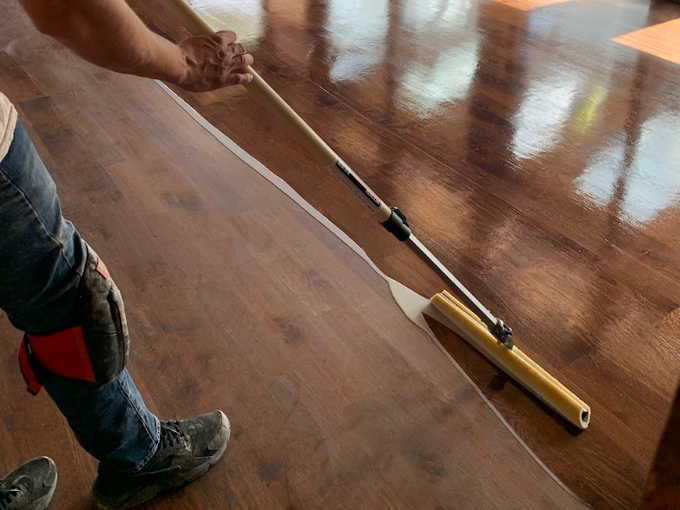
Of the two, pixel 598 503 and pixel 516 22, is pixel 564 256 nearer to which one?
pixel 598 503

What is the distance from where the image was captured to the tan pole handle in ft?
3.84

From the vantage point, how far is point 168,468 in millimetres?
1235

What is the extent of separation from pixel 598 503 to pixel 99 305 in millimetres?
1034

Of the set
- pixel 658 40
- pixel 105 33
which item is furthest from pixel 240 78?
pixel 658 40

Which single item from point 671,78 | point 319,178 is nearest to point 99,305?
point 319,178

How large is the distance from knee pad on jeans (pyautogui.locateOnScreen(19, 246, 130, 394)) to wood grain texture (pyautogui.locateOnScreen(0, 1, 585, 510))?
1.35 ft

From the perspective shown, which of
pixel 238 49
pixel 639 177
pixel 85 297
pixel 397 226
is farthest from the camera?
pixel 639 177

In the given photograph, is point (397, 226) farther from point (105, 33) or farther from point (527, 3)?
point (527, 3)

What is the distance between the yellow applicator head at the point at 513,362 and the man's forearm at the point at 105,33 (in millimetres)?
1003

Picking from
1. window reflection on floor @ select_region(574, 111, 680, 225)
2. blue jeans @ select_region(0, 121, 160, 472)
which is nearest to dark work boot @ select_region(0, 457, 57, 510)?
blue jeans @ select_region(0, 121, 160, 472)

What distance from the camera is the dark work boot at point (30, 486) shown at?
118 centimetres

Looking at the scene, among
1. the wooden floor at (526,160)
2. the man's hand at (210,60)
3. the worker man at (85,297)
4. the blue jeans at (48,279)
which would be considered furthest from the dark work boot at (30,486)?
the wooden floor at (526,160)

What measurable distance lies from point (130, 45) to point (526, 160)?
1808 millimetres

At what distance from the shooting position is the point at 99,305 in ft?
3.14
